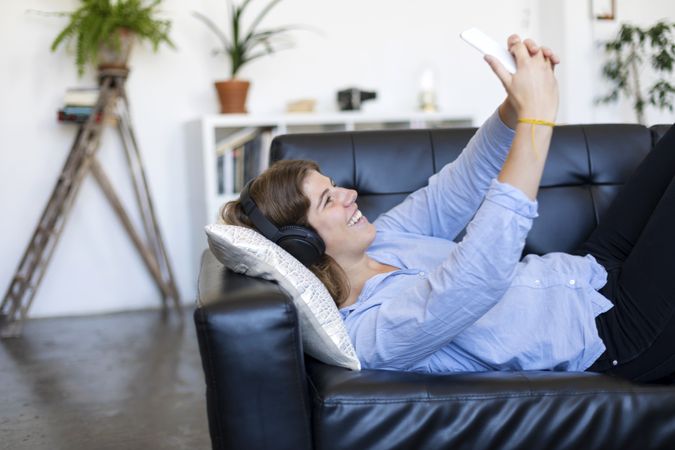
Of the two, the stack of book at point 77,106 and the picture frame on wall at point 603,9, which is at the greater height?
the picture frame on wall at point 603,9

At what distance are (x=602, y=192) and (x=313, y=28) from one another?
2.71m

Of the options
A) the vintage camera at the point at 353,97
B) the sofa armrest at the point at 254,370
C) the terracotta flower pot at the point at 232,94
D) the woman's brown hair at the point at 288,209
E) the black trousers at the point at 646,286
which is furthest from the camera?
the vintage camera at the point at 353,97

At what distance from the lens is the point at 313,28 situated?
14.8 feet

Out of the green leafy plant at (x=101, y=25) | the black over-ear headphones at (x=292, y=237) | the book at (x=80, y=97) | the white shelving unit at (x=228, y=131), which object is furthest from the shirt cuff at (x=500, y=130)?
the book at (x=80, y=97)


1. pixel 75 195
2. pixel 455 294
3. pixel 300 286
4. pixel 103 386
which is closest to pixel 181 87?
pixel 75 195

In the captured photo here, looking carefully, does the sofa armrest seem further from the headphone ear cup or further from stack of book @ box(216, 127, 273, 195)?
stack of book @ box(216, 127, 273, 195)

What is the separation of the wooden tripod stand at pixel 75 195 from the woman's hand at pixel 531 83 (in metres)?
2.97

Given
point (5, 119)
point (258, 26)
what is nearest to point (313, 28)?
point (258, 26)

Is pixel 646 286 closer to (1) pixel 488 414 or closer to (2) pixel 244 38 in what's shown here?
(1) pixel 488 414

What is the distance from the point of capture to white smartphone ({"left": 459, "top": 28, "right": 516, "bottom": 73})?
1.27 m

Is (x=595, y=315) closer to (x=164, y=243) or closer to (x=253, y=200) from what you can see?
(x=253, y=200)

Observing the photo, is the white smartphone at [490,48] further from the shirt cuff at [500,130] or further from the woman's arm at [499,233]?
the shirt cuff at [500,130]

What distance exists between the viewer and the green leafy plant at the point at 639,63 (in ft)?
14.9

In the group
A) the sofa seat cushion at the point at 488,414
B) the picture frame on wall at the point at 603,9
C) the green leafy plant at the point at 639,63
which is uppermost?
the picture frame on wall at the point at 603,9
